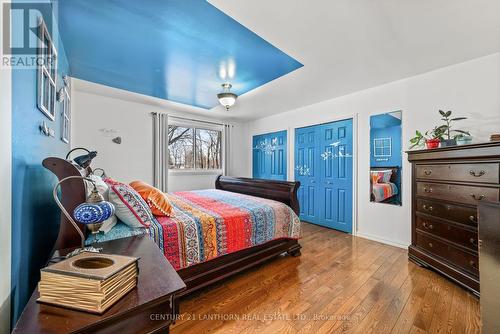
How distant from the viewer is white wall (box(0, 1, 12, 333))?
80 centimetres

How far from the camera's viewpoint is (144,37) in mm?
2062

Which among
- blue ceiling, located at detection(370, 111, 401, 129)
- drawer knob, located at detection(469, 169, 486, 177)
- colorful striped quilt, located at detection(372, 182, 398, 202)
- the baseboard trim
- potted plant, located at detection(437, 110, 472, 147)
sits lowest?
the baseboard trim

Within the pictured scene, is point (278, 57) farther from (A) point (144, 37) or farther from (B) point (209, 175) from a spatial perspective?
(B) point (209, 175)

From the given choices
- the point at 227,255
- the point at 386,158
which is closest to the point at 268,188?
the point at 227,255

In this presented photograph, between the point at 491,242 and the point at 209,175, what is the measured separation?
185 inches

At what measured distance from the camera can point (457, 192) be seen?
6.70 ft

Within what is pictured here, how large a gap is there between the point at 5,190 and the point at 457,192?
324 centimetres

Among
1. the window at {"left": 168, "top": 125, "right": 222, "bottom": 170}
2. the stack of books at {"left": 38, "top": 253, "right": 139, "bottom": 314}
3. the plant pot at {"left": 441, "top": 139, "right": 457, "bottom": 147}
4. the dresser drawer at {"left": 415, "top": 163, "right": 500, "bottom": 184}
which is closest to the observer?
the stack of books at {"left": 38, "top": 253, "right": 139, "bottom": 314}

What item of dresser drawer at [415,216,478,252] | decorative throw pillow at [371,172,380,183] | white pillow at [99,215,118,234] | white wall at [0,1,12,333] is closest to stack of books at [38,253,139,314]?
white wall at [0,1,12,333]

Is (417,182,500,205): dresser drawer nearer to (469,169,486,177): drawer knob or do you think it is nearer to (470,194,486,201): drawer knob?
(470,194,486,201): drawer knob

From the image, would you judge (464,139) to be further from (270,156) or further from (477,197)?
(270,156)

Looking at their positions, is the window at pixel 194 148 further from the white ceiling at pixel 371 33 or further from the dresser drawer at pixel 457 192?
the dresser drawer at pixel 457 192

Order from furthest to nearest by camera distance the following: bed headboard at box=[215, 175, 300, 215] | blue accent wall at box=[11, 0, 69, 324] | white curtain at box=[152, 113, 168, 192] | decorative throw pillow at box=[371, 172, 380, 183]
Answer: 1. white curtain at box=[152, 113, 168, 192]
2. decorative throw pillow at box=[371, 172, 380, 183]
3. bed headboard at box=[215, 175, 300, 215]
4. blue accent wall at box=[11, 0, 69, 324]

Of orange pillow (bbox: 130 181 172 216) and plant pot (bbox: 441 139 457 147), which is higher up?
plant pot (bbox: 441 139 457 147)
